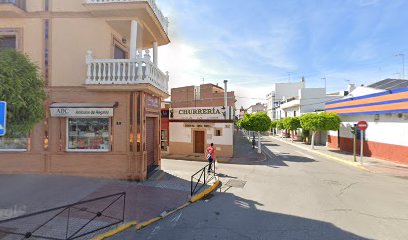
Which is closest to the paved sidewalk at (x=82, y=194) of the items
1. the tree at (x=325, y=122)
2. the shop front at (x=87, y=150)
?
the shop front at (x=87, y=150)

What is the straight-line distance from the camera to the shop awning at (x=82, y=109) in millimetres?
10180

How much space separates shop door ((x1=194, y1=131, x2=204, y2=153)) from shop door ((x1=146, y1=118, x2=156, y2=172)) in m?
7.81

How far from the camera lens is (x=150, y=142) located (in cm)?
1298

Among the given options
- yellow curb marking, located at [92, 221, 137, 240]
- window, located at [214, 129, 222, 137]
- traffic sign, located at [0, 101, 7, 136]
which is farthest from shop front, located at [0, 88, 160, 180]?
window, located at [214, 129, 222, 137]

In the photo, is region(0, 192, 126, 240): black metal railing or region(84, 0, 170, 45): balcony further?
region(84, 0, 170, 45): balcony

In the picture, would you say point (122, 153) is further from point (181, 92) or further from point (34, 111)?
point (181, 92)

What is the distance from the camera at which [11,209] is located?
6918 millimetres

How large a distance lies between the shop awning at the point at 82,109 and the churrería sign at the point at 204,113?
34.6 feet

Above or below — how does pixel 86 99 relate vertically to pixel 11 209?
above

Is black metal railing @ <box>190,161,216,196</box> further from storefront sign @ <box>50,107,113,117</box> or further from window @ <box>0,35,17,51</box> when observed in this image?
window @ <box>0,35,17,51</box>

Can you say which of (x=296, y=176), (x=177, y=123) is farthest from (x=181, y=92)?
(x=296, y=176)

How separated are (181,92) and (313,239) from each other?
2868cm

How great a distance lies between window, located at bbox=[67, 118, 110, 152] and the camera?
10.8 meters

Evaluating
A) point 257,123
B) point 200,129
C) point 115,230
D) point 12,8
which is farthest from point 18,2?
point 257,123
